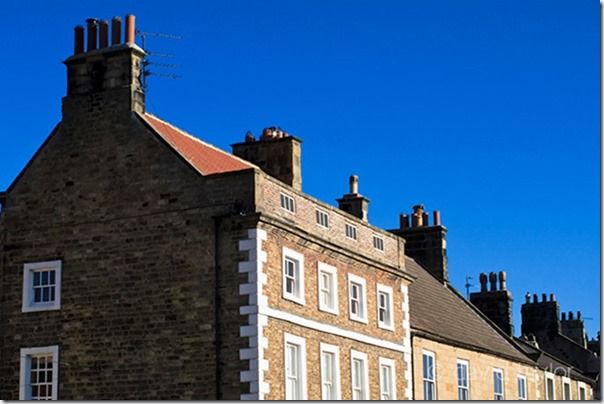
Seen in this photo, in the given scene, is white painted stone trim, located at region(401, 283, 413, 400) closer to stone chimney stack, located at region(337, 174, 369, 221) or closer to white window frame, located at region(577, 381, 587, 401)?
stone chimney stack, located at region(337, 174, 369, 221)

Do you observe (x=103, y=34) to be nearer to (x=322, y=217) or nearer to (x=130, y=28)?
(x=130, y=28)

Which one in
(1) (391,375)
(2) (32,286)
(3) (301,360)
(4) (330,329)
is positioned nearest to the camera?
(3) (301,360)

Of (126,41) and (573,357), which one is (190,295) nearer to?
(126,41)

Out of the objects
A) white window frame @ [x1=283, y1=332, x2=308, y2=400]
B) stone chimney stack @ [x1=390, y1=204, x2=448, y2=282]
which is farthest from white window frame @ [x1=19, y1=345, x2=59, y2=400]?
stone chimney stack @ [x1=390, y1=204, x2=448, y2=282]

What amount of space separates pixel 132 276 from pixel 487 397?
17.3 metres

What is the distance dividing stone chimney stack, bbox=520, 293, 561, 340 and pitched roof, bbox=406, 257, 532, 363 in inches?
584

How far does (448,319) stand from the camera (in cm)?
4966

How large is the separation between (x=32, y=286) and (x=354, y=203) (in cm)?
1436

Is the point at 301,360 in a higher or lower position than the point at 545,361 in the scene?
lower

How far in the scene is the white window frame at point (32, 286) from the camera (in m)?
37.1

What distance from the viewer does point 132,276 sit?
36375 millimetres

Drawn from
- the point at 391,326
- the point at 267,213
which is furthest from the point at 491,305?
the point at 267,213

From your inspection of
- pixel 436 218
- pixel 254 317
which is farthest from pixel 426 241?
pixel 254 317

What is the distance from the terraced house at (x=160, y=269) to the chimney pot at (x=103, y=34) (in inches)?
2.1
